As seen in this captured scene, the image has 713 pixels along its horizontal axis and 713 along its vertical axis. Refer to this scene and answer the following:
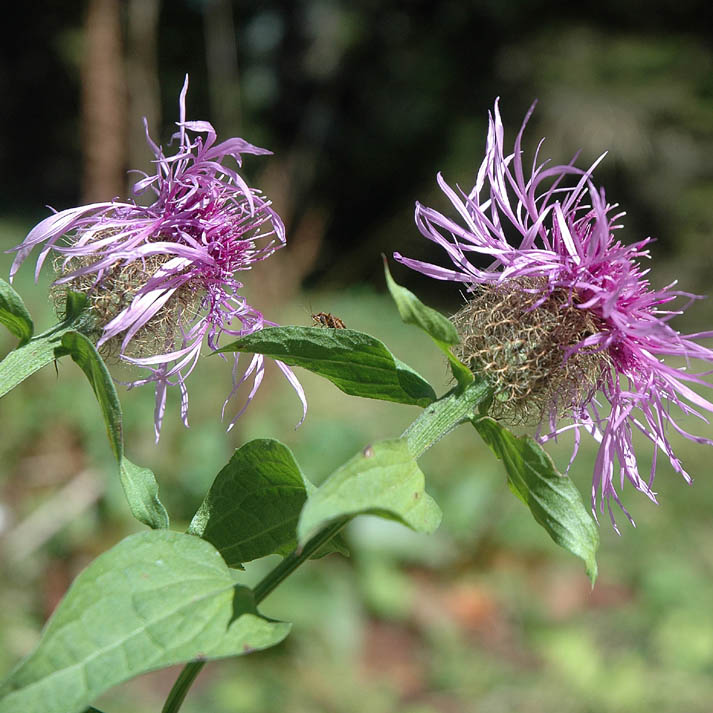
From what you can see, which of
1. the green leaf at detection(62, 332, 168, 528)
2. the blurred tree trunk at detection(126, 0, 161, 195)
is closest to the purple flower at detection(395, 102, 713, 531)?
the green leaf at detection(62, 332, 168, 528)

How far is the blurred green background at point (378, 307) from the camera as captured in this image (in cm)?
327

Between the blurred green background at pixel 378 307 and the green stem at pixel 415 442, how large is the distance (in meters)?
0.13

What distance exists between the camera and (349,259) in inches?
334

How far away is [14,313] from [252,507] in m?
0.30

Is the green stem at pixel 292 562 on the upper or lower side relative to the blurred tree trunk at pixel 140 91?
upper

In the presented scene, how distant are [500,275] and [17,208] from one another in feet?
35.5

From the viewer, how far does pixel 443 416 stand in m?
0.83

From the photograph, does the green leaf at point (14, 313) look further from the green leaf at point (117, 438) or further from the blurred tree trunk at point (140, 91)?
the blurred tree trunk at point (140, 91)

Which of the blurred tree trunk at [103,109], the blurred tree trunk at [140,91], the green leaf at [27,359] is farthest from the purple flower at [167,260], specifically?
the blurred tree trunk at [140,91]

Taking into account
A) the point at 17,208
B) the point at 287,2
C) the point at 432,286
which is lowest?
the point at 432,286

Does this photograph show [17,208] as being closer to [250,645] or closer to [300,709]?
[300,709]

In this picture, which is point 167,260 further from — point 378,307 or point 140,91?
point 378,307

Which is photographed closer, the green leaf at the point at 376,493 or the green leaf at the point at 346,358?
the green leaf at the point at 376,493

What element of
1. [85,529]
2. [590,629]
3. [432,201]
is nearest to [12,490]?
[85,529]
